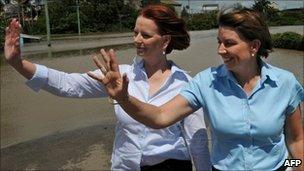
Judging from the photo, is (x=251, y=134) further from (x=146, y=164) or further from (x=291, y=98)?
(x=146, y=164)

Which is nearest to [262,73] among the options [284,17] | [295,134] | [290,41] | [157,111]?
[295,134]

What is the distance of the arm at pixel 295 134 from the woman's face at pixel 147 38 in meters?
0.87

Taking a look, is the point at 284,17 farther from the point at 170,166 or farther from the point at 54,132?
the point at 170,166

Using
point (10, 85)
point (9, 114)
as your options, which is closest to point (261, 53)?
point (9, 114)

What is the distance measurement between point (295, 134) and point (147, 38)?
982 millimetres

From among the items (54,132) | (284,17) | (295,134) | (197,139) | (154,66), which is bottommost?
(284,17)

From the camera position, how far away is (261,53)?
8.97 ft

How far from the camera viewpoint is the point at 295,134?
107 inches

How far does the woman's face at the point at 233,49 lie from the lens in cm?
257

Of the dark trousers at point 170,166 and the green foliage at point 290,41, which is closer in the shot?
the dark trousers at point 170,166

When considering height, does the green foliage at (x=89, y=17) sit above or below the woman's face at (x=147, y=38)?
below

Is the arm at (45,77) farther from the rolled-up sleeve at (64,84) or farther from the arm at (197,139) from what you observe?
the arm at (197,139)

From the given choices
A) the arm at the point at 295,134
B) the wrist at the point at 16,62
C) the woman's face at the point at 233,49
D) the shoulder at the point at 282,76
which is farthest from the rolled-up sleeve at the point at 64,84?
the arm at the point at 295,134

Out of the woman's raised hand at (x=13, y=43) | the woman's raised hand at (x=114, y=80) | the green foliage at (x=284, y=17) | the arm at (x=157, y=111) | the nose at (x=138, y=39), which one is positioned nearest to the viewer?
the woman's raised hand at (x=114, y=80)
